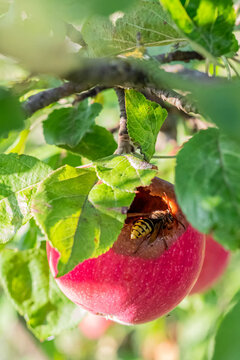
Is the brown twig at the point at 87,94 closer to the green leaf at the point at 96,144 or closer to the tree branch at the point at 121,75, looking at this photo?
the green leaf at the point at 96,144

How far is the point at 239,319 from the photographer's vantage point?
0.68 metres

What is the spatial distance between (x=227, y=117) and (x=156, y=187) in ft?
1.36

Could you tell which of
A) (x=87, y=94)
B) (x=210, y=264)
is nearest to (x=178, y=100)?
(x=87, y=94)

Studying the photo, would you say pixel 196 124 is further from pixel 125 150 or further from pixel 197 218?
pixel 197 218

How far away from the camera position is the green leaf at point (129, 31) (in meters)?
0.81

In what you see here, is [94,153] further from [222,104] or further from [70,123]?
[222,104]

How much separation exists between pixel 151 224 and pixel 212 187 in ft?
0.70

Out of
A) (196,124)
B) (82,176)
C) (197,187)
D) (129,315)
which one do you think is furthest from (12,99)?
(196,124)

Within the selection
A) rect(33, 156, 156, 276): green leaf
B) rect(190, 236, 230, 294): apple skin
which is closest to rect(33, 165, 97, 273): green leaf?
rect(33, 156, 156, 276): green leaf

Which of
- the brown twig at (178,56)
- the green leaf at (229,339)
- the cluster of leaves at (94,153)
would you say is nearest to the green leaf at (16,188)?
the cluster of leaves at (94,153)

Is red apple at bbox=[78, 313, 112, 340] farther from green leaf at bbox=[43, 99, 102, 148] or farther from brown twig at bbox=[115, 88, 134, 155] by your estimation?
brown twig at bbox=[115, 88, 134, 155]

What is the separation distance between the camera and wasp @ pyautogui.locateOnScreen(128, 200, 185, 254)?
2.36ft

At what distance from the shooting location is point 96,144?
0.99 metres

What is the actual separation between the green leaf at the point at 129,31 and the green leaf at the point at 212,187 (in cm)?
29
